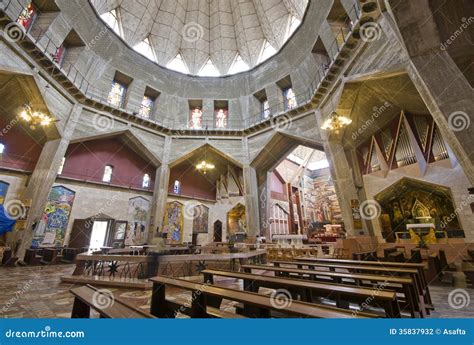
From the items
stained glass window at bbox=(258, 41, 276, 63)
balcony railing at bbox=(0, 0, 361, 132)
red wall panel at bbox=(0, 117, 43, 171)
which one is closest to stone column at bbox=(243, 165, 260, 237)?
balcony railing at bbox=(0, 0, 361, 132)

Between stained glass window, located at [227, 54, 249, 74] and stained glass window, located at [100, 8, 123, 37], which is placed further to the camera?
stained glass window, located at [227, 54, 249, 74]

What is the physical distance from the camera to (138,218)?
41.1 feet

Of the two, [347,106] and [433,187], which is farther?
[347,106]

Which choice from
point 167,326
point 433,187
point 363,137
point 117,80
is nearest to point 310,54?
point 363,137

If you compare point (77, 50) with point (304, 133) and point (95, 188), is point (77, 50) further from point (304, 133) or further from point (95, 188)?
point (304, 133)

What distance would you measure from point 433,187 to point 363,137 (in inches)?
154

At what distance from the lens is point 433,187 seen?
8359mm

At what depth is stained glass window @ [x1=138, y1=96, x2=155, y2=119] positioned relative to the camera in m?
14.0

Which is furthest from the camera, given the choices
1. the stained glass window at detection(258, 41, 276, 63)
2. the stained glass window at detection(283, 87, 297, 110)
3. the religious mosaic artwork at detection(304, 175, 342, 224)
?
the religious mosaic artwork at detection(304, 175, 342, 224)

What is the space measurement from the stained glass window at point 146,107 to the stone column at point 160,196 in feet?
8.15

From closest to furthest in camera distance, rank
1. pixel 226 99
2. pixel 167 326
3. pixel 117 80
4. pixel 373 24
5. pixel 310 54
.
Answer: pixel 167 326, pixel 373 24, pixel 310 54, pixel 117 80, pixel 226 99

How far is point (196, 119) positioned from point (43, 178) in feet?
31.6

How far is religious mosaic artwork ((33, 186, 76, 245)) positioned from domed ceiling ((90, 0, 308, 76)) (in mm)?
10448

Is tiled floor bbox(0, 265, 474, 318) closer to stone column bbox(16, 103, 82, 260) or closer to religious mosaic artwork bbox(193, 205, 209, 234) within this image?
stone column bbox(16, 103, 82, 260)
